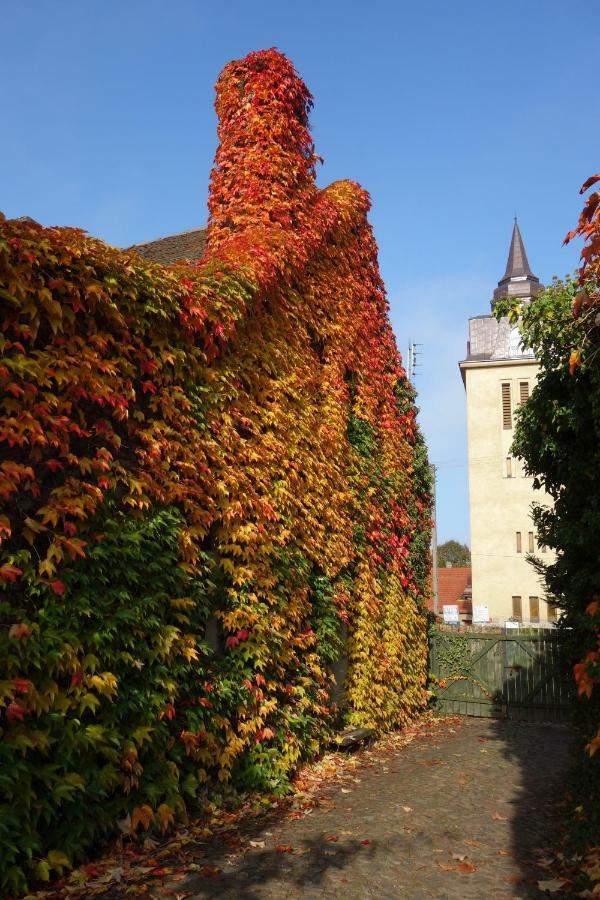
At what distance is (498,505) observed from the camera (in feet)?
135

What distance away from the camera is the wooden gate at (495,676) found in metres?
14.9

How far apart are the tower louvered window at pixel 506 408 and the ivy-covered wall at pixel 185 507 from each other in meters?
32.9

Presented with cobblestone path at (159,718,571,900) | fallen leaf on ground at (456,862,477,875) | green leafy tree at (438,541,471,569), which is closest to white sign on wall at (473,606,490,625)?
cobblestone path at (159,718,571,900)

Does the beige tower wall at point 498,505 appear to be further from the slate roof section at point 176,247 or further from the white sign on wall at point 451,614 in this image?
the slate roof section at point 176,247

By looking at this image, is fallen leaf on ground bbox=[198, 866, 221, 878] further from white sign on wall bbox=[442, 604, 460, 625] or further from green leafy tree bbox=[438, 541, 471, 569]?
green leafy tree bbox=[438, 541, 471, 569]

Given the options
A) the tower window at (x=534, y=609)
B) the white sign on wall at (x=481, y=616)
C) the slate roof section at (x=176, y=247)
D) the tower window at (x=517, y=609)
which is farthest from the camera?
the tower window at (x=517, y=609)

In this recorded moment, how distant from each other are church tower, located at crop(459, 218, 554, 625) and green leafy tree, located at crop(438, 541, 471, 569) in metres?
62.6

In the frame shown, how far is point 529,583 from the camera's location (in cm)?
3956

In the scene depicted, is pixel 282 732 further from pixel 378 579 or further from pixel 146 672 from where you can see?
pixel 378 579

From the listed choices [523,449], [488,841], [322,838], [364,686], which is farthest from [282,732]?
[523,449]

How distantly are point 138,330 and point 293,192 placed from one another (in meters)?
4.62

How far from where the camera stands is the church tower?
39.8 metres

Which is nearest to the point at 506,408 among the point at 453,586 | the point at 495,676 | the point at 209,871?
the point at 453,586

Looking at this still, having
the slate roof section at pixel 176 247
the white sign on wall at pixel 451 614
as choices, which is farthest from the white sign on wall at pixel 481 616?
the slate roof section at pixel 176 247
